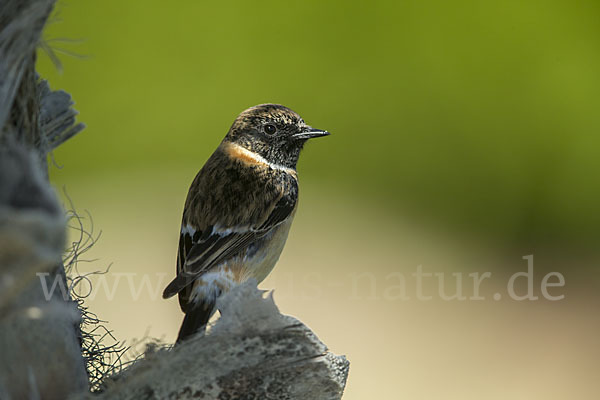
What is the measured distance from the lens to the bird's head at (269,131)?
2.03 metres

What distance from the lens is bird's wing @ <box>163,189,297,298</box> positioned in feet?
5.45

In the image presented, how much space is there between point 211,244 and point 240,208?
0.15 meters

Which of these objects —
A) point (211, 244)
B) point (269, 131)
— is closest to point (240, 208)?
point (211, 244)

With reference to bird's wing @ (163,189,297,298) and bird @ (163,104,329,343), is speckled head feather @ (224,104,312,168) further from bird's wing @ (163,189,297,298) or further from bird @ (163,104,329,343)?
bird's wing @ (163,189,297,298)

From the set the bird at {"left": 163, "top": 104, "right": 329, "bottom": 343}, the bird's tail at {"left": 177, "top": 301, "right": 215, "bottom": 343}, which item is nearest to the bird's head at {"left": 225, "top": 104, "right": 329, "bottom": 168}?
the bird at {"left": 163, "top": 104, "right": 329, "bottom": 343}

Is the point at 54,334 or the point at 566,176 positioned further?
the point at 566,176

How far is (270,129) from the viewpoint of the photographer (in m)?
2.04

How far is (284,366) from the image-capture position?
0.93 metres

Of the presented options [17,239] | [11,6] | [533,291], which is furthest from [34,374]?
[533,291]

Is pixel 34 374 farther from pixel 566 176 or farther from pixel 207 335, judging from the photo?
pixel 566 176

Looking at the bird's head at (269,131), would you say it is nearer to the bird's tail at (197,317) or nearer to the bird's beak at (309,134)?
the bird's beak at (309,134)

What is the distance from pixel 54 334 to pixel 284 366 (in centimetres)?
31

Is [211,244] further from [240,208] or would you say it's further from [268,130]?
[268,130]

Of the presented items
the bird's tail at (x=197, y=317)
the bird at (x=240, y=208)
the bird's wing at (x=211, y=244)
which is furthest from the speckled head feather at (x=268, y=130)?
the bird's tail at (x=197, y=317)
